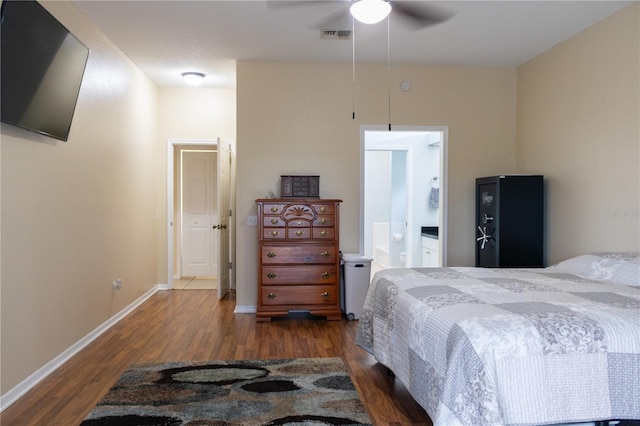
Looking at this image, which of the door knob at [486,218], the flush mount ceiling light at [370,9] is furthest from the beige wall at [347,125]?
the flush mount ceiling light at [370,9]

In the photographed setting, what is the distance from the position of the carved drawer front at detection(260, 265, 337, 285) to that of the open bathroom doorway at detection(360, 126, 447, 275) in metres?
0.66

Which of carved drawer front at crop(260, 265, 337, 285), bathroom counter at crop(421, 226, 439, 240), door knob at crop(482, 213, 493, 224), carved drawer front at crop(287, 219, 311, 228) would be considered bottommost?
carved drawer front at crop(260, 265, 337, 285)

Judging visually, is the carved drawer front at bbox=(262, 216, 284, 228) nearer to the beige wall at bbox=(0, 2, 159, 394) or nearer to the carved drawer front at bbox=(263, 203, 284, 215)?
the carved drawer front at bbox=(263, 203, 284, 215)

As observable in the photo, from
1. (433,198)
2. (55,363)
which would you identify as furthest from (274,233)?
(433,198)

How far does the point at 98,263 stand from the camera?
12.6 feet

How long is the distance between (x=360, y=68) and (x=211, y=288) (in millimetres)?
3634

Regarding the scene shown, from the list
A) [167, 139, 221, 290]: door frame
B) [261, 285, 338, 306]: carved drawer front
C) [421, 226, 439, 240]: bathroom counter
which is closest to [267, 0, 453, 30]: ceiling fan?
[261, 285, 338, 306]: carved drawer front

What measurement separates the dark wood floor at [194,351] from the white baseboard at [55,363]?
0.13 feet

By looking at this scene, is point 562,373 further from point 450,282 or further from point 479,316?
point 450,282

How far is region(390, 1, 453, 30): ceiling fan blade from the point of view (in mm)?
3266

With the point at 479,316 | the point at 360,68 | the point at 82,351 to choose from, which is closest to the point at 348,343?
the point at 479,316

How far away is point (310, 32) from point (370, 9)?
1.55 meters

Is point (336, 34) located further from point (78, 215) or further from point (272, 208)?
point (78, 215)

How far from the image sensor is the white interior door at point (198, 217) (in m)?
7.04
